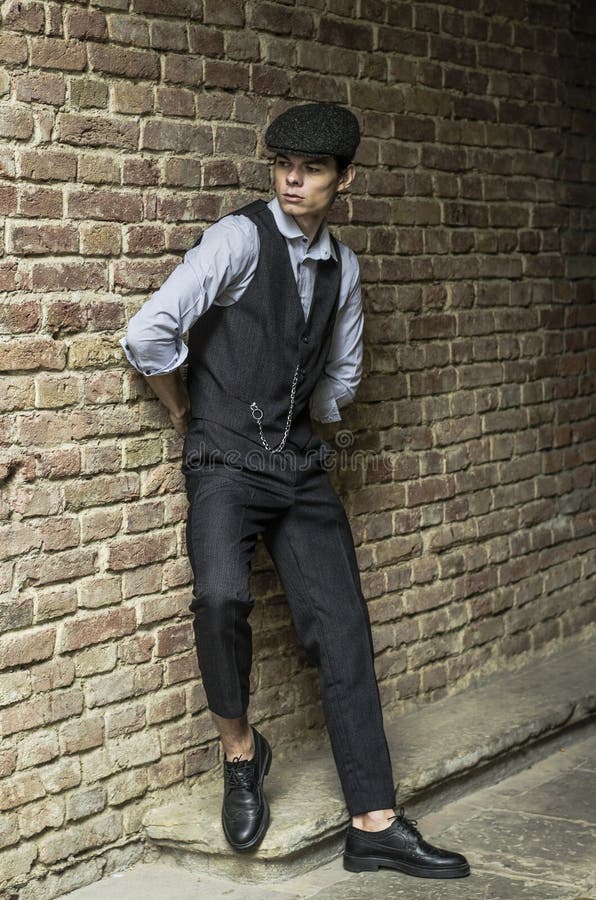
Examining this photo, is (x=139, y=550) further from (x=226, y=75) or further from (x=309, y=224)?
(x=226, y=75)

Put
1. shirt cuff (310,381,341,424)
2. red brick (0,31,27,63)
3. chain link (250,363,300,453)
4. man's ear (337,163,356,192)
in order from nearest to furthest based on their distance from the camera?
red brick (0,31,27,63) < chain link (250,363,300,453) < man's ear (337,163,356,192) < shirt cuff (310,381,341,424)

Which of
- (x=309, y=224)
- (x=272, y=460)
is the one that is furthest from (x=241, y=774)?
(x=309, y=224)

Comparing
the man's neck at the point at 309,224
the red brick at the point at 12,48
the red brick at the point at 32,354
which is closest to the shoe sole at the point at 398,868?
the red brick at the point at 32,354

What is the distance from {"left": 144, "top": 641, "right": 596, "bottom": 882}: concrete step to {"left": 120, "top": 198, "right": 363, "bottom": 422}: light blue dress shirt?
1.27m

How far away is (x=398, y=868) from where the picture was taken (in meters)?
3.63

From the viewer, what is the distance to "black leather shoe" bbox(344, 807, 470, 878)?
357 cm

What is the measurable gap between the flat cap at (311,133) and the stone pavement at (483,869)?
1.95 m

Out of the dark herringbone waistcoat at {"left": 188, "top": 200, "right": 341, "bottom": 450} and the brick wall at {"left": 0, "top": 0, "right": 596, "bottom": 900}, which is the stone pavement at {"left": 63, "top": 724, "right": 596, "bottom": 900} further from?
the dark herringbone waistcoat at {"left": 188, "top": 200, "right": 341, "bottom": 450}

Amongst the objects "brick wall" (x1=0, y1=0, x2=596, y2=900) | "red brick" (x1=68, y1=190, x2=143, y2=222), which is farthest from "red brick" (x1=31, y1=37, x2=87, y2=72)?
"red brick" (x1=68, y1=190, x2=143, y2=222)

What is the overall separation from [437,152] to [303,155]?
4.07 feet

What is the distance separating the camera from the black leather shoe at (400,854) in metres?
3.57

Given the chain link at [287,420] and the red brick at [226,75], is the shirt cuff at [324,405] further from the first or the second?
the red brick at [226,75]

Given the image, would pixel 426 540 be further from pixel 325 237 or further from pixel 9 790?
pixel 9 790

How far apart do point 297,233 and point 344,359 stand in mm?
506
